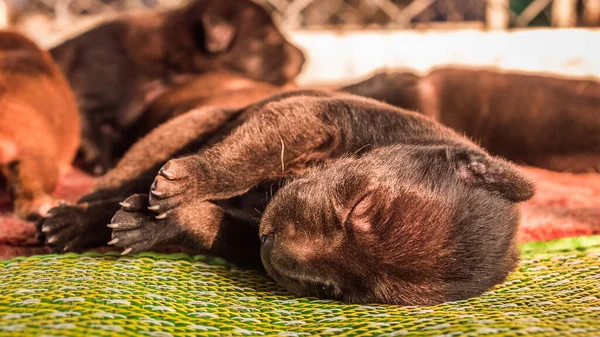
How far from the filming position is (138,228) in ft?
5.94

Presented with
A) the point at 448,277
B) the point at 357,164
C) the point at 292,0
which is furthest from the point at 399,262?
the point at 292,0

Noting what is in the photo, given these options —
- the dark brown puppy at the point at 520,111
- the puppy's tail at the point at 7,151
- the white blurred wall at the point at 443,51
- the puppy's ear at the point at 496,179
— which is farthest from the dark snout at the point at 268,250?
the white blurred wall at the point at 443,51

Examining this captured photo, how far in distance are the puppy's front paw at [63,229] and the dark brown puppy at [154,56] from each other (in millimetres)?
1445

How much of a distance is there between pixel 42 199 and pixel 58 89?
722 mm

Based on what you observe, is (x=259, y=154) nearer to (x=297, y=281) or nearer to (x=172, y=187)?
(x=172, y=187)

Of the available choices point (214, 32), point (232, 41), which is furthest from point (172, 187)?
point (232, 41)

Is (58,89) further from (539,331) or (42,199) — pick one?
(539,331)

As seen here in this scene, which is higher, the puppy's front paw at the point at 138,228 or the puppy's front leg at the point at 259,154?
the puppy's front leg at the point at 259,154

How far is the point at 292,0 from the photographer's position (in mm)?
5270

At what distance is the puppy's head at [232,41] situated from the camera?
12.1 ft

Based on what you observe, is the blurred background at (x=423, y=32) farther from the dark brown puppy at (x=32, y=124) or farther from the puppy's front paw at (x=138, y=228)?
the puppy's front paw at (x=138, y=228)

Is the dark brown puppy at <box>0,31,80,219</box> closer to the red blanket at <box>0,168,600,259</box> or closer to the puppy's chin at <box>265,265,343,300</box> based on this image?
the red blanket at <box>0,168,600,259</box>

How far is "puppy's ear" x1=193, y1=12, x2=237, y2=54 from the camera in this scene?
3.65 meters

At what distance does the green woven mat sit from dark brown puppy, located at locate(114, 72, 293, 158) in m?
1.44
